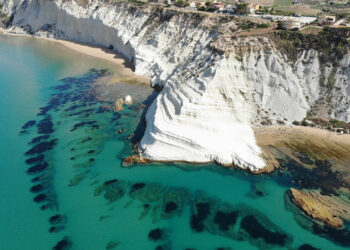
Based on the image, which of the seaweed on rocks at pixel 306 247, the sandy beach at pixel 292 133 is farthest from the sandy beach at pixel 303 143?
the seaweed on rocks at pixel 306 247

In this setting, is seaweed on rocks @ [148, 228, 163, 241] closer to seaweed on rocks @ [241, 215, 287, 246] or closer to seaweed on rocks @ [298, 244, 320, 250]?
seaweed on rocks @ [241, 215, 287, 246]

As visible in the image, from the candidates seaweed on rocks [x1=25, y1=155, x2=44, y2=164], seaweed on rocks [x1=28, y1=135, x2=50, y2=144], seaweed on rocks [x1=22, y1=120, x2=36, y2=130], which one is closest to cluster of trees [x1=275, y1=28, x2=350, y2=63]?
seaweed on rocks [x1=28, y1=135, x2=50, y2=144]

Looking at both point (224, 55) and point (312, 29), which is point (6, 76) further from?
point (312, 29)

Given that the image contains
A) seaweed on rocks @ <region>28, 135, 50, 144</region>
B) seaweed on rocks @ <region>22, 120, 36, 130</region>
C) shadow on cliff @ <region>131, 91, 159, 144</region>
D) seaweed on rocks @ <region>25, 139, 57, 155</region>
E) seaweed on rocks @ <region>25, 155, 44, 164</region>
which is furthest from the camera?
seaweed on rocks @ <region>22, 120, 36, 130</region>

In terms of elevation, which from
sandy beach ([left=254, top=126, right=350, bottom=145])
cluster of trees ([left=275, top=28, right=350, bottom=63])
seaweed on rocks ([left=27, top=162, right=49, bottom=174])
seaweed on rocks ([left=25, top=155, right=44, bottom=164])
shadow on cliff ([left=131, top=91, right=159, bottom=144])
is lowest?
seaweed on rocks ([left=27, top=162, right=49, bottom=174])

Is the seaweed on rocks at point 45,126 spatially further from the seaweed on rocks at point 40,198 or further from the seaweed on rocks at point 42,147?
the seaweed on rocks at point 40,198

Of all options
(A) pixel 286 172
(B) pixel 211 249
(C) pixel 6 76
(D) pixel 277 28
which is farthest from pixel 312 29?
(C) pixel 6 76
